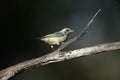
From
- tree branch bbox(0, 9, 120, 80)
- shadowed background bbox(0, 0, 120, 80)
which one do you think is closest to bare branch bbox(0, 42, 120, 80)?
tree branch bbox(0, 9, 120, 80)

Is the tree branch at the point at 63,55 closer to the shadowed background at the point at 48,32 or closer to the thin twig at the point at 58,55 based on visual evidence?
the thin twig at the point at 58,55

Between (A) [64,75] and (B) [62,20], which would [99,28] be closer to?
(B) [62,20]

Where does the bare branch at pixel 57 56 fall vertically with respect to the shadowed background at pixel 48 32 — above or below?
below

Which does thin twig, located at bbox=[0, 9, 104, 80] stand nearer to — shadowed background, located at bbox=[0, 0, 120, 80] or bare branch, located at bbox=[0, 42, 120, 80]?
bare branch, located at bbox=[0, 42, 120, 80]

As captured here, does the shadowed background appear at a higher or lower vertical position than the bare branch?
higher

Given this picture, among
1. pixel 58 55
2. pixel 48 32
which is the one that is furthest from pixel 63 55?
pixel 48 32

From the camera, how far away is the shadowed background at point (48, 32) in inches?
215

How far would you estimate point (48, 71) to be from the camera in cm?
577

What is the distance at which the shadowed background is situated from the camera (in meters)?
5.47

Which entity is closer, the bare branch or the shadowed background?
the bare branch

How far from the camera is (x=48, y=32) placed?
5906mm

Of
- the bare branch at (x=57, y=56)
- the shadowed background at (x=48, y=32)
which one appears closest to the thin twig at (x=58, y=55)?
the bare branch at (x=57, y=56)

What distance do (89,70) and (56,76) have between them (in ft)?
2.23

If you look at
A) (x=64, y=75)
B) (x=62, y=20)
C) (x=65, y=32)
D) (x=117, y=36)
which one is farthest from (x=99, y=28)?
(x=65, y=32)
